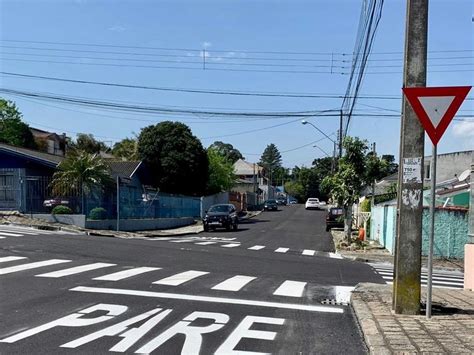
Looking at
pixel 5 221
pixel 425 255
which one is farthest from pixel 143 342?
pixel 5 221

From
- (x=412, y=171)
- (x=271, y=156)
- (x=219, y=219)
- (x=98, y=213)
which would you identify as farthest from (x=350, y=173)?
(x=271, y=156)

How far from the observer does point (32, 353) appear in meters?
5.71

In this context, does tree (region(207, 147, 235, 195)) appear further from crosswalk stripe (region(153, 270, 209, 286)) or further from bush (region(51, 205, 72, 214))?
crosswalk stripe (region(153, 270, 209, 286))

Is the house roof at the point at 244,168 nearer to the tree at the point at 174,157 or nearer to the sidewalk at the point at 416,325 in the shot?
the tree at the point at 174,157

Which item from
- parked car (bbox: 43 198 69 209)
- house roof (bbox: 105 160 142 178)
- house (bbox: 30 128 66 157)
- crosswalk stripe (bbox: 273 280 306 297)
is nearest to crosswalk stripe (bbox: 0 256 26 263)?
crosswalk stripe (bbox: 273 280 306 297)

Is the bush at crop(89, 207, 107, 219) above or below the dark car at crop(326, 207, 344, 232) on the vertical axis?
above

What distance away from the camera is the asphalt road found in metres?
6.21

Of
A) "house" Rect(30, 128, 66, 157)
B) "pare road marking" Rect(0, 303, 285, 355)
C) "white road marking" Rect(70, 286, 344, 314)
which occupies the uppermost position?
"house" Rect(30, 128, 66, 157)

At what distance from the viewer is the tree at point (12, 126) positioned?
188 feet

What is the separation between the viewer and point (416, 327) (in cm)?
665

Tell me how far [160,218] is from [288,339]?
99.7 ft

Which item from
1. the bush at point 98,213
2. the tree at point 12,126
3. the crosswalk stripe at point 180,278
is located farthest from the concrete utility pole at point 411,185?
the tree at point 12,126

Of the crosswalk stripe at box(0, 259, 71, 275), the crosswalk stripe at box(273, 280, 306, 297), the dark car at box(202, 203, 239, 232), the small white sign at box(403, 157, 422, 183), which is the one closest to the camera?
the small white sign at box(403, 157, 422, 183)

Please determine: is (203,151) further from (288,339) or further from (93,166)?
(288,339)
